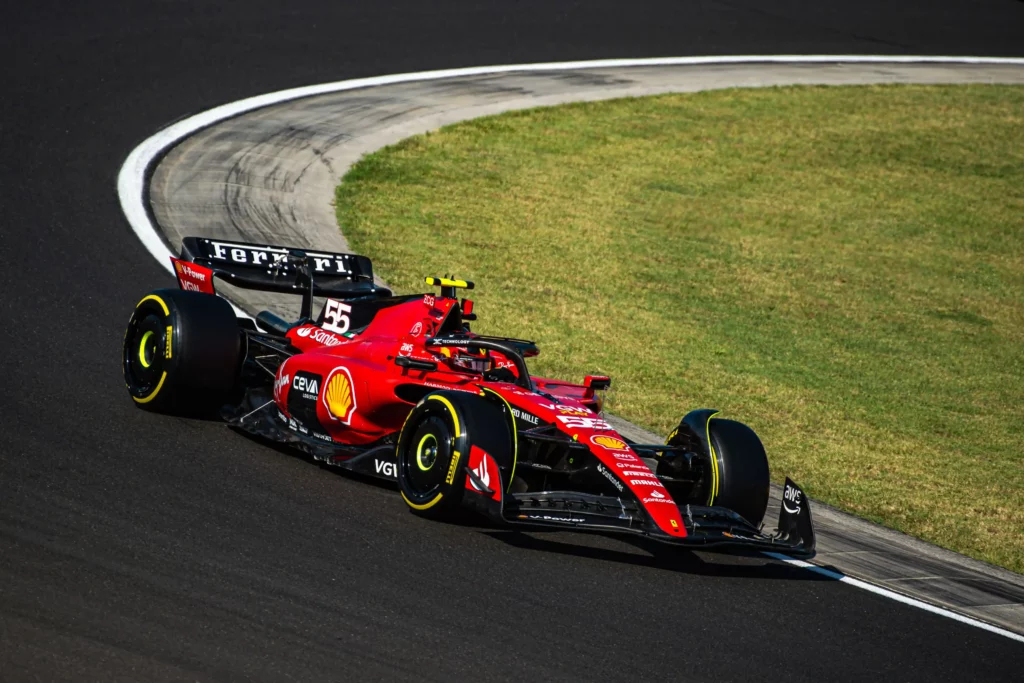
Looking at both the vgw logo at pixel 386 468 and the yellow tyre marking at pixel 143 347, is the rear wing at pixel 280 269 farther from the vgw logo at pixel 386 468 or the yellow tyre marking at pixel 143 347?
the vgw logo at pixel 386 468

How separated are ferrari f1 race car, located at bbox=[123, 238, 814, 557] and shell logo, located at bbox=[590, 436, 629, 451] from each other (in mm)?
15

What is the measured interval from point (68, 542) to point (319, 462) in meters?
2.38

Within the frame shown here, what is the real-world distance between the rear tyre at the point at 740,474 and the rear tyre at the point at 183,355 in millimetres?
3561

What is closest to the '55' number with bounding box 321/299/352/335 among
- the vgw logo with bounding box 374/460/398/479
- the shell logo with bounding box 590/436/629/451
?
the vgw logo with bounding box 374/460/398/479

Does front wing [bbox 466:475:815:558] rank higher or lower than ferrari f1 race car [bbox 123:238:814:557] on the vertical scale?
lower

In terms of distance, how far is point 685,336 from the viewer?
47.4 feet

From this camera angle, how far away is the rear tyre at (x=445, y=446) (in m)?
7.84

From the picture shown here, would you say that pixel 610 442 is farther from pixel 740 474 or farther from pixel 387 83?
pixel 387 83

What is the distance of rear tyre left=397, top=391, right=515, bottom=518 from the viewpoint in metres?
7.84

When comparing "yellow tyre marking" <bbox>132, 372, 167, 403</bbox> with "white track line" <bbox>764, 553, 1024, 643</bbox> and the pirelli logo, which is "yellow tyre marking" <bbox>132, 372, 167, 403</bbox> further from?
"white track line" <bbox>764, 553, 1024, 643</bbox>

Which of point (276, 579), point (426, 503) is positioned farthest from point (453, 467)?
point (276, 579)

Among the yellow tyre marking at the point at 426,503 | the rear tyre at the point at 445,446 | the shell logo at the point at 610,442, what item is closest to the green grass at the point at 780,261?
the shell logo at the point at 610,442

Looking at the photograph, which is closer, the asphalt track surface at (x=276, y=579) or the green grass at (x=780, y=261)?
the asphalt track surface at (x=276, y=579)

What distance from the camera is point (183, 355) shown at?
30.1 feet
